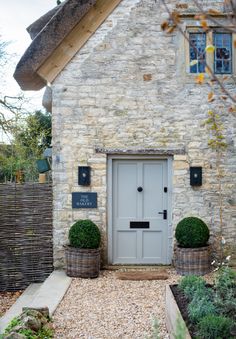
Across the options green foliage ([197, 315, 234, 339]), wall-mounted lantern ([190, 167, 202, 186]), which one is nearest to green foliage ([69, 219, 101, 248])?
wall-mounted lantern ([190, 167, 202, 186])

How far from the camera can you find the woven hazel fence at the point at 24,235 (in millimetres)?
8195

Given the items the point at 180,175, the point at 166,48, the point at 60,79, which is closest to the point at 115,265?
the point at 180,175

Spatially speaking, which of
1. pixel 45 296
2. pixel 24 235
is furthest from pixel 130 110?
pixel 45 296

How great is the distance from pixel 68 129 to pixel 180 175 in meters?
2.34

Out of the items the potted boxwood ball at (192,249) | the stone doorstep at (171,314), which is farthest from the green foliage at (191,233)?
the stone doorstep at (171,314)

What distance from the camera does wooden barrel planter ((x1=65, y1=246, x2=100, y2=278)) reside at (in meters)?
7.48

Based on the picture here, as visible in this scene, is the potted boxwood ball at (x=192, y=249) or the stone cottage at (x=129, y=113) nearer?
the potted boxwood ball at (x=192, y=249)

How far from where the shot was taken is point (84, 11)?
773 centimetres

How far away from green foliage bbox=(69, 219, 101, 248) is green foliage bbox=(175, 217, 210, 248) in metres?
1.49

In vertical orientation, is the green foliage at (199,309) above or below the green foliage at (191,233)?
below

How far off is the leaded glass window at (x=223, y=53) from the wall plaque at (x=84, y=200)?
347cm

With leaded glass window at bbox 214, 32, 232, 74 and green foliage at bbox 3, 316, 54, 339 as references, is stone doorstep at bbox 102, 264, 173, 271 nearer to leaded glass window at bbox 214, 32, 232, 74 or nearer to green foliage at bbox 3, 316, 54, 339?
green foliage at bbox 3, 316, 54, 339

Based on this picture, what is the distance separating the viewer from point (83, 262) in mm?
7484

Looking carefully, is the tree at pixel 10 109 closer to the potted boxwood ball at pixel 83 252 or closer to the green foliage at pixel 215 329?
the potted boxwood ball at pixel 83 252
